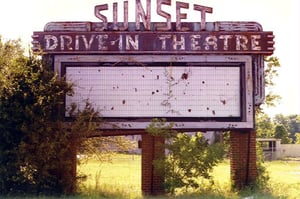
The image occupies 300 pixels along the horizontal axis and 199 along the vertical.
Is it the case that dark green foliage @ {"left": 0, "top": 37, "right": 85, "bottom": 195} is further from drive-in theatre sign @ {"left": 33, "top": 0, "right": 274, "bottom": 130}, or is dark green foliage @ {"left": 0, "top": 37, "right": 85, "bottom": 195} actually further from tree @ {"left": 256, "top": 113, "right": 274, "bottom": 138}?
tree @ {"left": 256, "top": 113, "right": 274, "bottom": 138}

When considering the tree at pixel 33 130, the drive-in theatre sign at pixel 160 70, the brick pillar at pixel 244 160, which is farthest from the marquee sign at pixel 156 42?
the brick pillar at pixel 244 160

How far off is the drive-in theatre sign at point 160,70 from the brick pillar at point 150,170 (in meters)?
0.93

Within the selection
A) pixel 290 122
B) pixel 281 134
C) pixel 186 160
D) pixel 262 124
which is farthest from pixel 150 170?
pixel 290 122

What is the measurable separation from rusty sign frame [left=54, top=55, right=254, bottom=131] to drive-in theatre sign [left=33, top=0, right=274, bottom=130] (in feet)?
0.12

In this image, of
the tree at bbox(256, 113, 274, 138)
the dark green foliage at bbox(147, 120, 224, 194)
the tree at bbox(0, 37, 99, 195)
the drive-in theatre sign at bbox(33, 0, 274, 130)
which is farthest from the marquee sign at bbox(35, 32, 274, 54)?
the tree at bbox(256, 113, 274, 138)

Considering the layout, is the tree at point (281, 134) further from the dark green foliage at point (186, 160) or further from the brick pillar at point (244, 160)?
the dark green foliage at point (186, 160)

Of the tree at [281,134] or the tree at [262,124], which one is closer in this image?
the tree at [262,124]

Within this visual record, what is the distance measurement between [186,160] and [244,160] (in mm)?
2934

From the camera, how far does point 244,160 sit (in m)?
→ 20.1

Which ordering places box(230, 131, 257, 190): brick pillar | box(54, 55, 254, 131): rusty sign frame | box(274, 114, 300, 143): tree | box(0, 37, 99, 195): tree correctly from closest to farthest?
box(0, 37, 99, 195): tree
box(54, 55, 254, 131): rusty sign frame
box(230, 131, 257, 190): brick pillar
box(274, 114, 300, 143): tree

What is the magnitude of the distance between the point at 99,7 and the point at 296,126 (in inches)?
4457

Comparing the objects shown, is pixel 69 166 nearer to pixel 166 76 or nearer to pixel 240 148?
pixel 166 76

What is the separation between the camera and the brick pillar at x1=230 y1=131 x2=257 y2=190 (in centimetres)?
2006

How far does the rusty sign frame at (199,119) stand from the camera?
65.1 ft
